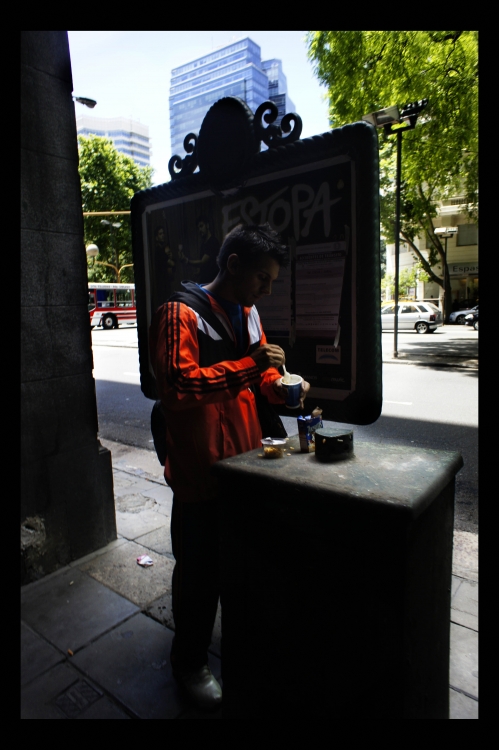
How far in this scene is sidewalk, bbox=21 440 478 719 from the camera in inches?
82.3

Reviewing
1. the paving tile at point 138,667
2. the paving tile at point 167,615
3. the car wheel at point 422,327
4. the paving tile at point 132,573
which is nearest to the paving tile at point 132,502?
the paving tile at point 132,573

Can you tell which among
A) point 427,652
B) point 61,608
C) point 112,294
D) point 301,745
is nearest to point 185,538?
point 301,745

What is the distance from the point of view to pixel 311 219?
189cm

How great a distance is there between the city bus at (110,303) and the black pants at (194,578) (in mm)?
29709

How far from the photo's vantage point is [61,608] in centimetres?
282

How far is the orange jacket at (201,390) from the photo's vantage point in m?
1.81

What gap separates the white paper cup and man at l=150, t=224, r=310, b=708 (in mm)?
49

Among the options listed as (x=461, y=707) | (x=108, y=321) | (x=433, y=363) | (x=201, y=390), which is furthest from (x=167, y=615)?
(x=108, y=321)

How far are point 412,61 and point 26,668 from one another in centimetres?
1106

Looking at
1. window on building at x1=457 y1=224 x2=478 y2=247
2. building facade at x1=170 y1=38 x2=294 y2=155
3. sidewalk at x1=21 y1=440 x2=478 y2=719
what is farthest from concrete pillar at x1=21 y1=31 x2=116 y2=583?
building facade at x1=170 y1=38 x2=294 y2=155

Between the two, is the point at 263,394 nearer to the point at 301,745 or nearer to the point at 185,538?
the point at 185,538

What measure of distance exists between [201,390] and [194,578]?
0.85m
